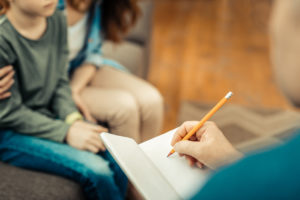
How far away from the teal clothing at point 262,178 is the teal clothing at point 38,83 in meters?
0.52

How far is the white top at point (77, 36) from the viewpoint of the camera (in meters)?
1.05

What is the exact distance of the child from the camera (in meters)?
0.71

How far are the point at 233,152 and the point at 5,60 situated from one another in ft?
1.59

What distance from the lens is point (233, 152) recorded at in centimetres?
52

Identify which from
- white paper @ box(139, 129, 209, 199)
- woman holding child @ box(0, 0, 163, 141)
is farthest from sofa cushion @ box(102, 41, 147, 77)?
white paper @ box(139, 129, 209, 199)

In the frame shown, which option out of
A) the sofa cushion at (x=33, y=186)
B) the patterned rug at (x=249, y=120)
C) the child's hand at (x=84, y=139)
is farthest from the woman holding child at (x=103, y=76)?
the patterned rug at (x=249, y=120)

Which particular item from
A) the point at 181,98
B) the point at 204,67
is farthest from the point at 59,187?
the point at 204,67

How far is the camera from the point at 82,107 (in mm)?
974

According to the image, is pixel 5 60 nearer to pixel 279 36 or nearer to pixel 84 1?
pixel 84 1

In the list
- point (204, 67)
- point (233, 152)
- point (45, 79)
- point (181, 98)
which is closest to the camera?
point (233, 152)

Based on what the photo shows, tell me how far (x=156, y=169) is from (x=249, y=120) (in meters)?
1.29

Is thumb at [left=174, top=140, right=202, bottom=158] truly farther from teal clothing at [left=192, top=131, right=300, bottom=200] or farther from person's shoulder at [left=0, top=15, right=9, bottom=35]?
person's shoulder at [left=0, top=15, right=9, bottom=35]

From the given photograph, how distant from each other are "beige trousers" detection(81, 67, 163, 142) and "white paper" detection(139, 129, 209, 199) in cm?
29

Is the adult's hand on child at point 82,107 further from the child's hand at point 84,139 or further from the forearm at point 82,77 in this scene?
the child's hand at point 84,139
